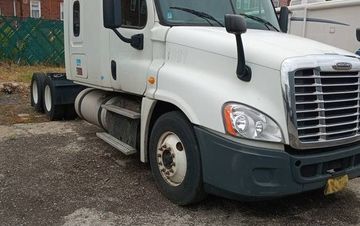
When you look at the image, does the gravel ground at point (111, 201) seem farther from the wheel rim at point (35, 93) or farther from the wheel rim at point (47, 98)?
the wheel rim at point (35, 93)

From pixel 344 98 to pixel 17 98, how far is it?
9.10 m

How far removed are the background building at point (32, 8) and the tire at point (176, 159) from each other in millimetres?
30314

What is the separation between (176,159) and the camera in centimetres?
448

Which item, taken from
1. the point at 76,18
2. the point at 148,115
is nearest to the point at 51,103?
the point at 76,18

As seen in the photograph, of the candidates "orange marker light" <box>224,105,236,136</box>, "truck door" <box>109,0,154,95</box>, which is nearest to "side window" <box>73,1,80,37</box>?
"truck door" <box>109,0,154,95</box>

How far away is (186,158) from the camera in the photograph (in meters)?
4.35

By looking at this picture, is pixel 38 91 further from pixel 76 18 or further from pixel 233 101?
pixel 233 101

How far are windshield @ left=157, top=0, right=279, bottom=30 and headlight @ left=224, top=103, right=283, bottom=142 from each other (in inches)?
53.5

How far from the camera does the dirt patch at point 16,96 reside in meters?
9.03

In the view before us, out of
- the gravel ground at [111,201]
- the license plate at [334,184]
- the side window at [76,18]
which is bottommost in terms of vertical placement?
the gravel ground at [111,201]

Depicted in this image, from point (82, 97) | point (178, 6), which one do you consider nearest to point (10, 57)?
point (82, 97)

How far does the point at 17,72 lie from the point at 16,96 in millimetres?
4692

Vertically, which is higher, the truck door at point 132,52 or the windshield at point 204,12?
the windshield at point 204,12

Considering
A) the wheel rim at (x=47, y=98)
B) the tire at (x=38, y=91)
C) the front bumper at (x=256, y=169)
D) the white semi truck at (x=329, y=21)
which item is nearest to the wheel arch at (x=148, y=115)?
the front bumper at (x=256, y=169)
